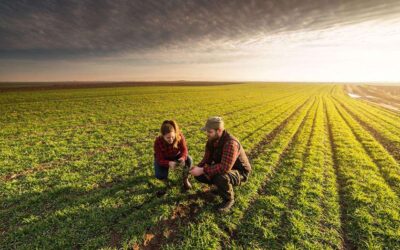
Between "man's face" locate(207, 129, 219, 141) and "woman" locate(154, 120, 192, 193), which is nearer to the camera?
"man's face" locate(207, 129, 219, 141)

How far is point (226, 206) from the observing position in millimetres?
6375

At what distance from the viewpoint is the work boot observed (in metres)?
6.30

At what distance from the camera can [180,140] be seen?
712 cm

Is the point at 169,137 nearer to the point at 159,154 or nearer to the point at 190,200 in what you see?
the point at 159,154

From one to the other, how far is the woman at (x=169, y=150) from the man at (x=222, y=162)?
0.89 m

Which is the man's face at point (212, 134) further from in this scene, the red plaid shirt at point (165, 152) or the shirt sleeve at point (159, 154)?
the shirt sleeve at point (159, 154)

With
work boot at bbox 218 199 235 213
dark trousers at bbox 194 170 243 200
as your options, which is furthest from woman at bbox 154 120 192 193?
work boot at bbox 218 199 235 213

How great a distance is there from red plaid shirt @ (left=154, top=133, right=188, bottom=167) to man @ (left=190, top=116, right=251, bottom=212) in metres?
1.00

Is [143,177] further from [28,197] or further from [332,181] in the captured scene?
[332,181]

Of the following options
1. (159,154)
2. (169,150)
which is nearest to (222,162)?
(169,150)

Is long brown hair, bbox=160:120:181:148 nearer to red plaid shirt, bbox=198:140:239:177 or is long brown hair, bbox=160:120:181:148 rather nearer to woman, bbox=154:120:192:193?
woman, bbox=154:120:192:193

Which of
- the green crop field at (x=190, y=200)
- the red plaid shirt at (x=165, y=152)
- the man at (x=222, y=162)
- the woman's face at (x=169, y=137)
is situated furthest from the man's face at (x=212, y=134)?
the green crop field at (x=190, y=200)

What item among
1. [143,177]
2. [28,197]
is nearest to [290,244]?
[143,177]

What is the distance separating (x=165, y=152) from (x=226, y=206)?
2.67 m
